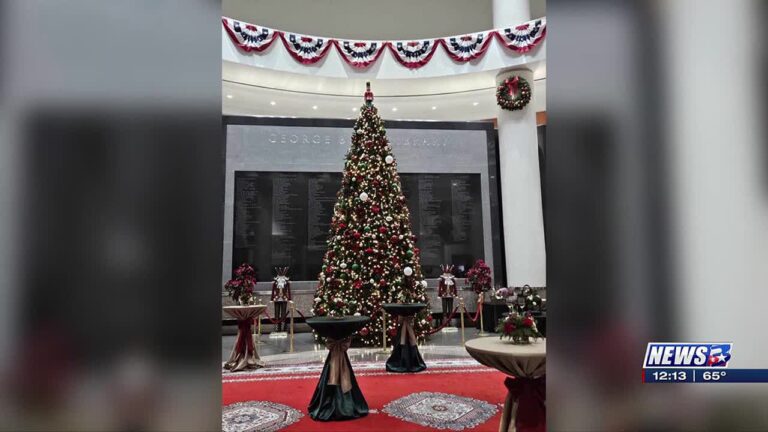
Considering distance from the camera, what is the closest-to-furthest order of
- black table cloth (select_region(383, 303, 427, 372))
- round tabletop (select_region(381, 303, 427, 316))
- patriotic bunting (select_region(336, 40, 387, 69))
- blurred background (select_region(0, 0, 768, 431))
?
blurred background (select_region(0, 0, 768, 431)), black table cloth (select_region(383, 303, 427, 372)), round tabletop (select_region(381, 303, 427, 316)), patriotic bunting (select_region(336, 40, 387, 69))

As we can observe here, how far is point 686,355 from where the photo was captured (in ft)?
4.97

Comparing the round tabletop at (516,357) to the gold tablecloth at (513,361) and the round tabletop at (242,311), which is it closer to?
the gold tablecloth at (513,361)

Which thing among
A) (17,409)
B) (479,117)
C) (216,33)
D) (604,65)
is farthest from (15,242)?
(479,117)

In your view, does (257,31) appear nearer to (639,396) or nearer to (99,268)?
(99,268)

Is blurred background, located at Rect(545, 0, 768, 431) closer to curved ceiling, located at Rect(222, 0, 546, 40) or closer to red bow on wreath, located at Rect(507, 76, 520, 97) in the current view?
red bow on wreath, located at Rect(507, 76, 520, 97)

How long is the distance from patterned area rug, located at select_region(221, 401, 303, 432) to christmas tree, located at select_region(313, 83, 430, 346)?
2831 mm

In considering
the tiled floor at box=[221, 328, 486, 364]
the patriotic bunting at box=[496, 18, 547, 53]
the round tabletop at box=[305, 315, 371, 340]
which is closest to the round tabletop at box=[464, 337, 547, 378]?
the round tabletop at box=[305, 315, 371, 340]

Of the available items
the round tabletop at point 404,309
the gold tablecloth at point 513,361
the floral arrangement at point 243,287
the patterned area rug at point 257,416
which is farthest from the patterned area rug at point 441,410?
the floral arrangement at point 243,287

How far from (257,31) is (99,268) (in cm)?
886

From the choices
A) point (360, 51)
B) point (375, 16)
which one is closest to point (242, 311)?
point (360, 51)

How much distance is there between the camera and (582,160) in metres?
1.59

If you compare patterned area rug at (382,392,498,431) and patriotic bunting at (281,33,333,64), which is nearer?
patterned area rug at (382,392,498,431)

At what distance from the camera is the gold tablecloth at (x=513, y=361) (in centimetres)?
288

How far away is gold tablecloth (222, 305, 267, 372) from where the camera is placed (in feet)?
19.2
